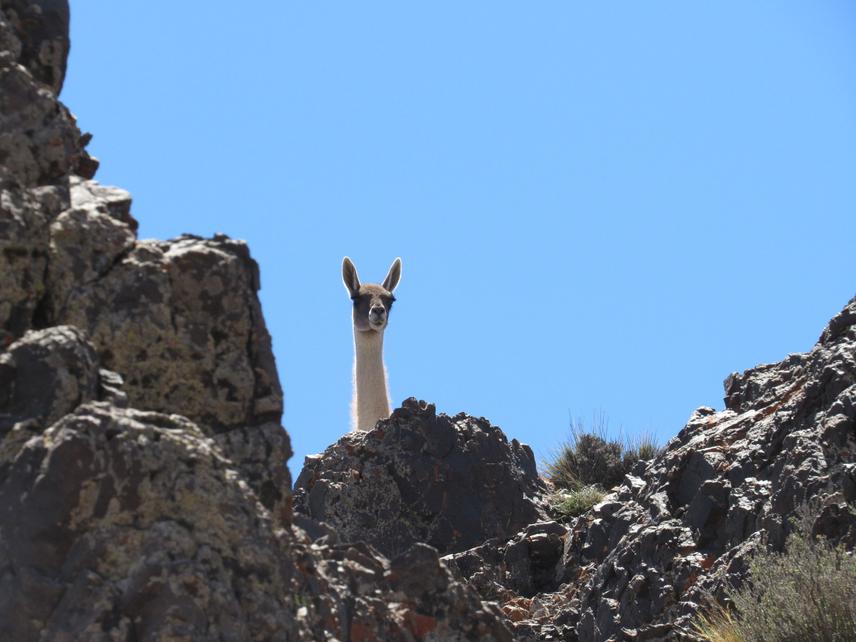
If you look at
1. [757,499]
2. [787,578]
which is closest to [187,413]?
[787,578]

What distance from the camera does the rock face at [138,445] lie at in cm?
547

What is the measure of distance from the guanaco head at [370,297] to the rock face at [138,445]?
43.7ft

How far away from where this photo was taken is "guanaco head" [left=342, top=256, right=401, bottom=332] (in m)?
20.6

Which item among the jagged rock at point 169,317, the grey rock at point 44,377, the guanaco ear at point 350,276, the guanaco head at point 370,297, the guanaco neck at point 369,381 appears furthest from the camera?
the guanaco ear at point 350,276

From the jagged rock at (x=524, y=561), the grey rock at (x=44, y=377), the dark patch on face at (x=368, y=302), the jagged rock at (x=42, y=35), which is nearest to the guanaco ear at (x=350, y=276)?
the dark patch on face at (x=368, y=302)

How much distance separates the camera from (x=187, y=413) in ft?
20.9

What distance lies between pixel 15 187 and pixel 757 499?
265 inches

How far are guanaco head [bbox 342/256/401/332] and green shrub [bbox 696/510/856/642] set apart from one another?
11.5 m

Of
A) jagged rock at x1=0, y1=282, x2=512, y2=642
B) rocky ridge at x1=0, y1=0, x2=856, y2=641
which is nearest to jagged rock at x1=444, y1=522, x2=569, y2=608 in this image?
rocky ridge at x1=0, y1=0, x2=856, y2=641

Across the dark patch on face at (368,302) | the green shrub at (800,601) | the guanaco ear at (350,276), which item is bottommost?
the green shrub at (800,601)

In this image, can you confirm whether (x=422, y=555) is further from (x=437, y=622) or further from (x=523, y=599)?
(x=523, y=599)

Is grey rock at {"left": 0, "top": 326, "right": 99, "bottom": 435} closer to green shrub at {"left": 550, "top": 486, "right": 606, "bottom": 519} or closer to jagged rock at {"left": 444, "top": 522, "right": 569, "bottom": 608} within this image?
jagged rock at {"left": 444, "top": 522, "right": 569, "bottom": 608}

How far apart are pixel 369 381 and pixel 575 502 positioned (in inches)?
197

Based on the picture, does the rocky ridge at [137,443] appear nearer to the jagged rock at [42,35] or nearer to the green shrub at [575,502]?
the jagged rock at [42,35]
